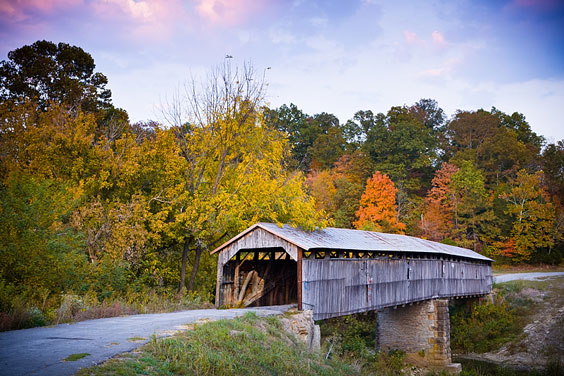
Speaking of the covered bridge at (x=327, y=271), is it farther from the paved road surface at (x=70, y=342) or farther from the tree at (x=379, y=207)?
the tree at (x=379, y=207)

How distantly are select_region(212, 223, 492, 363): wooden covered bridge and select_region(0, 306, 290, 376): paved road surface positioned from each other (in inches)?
186

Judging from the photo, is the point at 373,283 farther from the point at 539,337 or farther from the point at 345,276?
the point at 539,337

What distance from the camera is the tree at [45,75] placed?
30297mm

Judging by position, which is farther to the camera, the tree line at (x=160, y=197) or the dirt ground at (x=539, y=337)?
the dirt ground at (x=539, y=337)

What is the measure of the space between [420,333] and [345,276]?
30.5 ft

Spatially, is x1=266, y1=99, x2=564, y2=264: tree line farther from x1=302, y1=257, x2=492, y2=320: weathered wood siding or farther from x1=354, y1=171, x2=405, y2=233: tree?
x1=302, y1=257, x2=492, y2=320: weathered wood siding

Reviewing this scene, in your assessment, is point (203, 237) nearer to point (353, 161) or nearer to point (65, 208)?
point (65, 208)

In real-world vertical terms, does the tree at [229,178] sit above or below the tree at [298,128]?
below

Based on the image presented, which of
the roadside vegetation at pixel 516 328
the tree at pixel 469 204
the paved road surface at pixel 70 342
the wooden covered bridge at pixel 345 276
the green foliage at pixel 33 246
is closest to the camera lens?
the paved road surface at pixel 70 342

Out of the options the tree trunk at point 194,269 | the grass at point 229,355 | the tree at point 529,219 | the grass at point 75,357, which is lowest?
the grass at point 229,355

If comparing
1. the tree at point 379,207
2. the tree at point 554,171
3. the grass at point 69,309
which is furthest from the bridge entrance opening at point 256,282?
the tree at point 554,171

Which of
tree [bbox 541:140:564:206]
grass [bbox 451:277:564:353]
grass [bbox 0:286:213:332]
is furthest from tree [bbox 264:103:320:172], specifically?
grass [bbox 0:286:213:332]

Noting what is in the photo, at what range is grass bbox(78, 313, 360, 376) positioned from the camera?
22.4 ft

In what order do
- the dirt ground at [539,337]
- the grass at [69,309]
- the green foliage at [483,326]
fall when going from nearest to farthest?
the grass at [69,309] → the dirt ground at [539,337] → the green foliage at [483,326]
